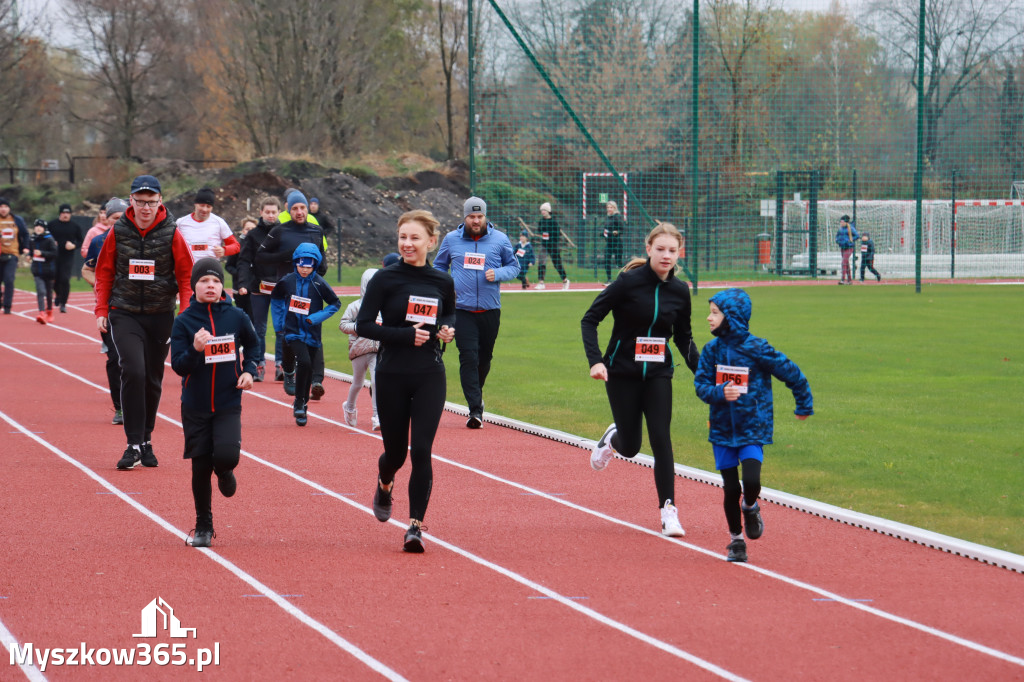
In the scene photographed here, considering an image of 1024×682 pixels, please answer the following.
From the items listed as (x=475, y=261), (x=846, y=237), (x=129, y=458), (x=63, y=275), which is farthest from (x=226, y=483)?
(x=846, y=237)

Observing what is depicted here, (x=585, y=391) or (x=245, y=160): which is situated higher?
(x=245, y=160)

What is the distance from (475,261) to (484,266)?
98mm

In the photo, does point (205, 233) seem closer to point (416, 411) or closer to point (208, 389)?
point (208, 389)

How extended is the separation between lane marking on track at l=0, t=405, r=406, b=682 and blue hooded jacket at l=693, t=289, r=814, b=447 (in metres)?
2.47

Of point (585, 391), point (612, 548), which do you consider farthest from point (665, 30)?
point (612, 548)

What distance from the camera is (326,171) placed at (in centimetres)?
5584

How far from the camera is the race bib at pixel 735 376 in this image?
275 inches

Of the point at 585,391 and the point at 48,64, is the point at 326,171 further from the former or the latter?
the point at 585,391

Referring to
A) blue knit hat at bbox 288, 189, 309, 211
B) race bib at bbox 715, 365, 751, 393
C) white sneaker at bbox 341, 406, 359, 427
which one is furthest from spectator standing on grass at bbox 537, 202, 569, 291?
race bib at bbox 715, 365, 751, 393

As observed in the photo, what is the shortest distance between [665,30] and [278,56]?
30.4 metres

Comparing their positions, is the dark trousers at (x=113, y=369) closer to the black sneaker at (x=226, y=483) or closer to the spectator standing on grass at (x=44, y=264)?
the black sneaker at (x=226, y=483)

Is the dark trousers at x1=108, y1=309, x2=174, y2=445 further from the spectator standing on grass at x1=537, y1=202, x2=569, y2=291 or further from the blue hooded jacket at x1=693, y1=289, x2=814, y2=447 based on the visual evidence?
the spectator standing on grass at x1=537, y1=202, x2=569, y2=291

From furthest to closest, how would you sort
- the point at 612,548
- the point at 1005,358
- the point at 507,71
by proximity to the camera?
1. the point at 507,71
2. the point at 1005,358
3. the point at 612,548

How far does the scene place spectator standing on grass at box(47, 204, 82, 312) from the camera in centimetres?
2503
